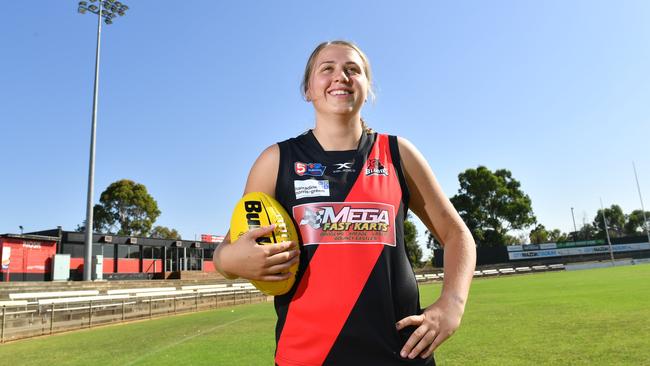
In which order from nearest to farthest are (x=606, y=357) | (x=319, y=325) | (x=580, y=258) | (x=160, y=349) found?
(x=319, y=325) → (x=606, y=357) → (x=160, y=349) → (x=580, y=258)

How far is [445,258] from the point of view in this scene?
1.92 meters

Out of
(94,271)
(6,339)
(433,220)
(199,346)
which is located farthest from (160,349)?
(94,271)

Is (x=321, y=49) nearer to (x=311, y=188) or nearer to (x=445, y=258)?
(x=311, y=188)

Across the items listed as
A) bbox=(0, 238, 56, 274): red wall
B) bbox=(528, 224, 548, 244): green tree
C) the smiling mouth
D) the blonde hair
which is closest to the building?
bbox=(0, 238, 56, 274): red wall

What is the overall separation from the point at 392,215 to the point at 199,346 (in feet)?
24.8

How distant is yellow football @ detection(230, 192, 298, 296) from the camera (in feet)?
5.45

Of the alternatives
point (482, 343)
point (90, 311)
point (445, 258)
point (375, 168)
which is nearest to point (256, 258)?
point (375, 168)

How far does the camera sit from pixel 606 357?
208 inches

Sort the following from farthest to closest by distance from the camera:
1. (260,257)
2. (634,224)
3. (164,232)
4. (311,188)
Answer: (634,224) < (164,232) < (311,188) < (260,257)

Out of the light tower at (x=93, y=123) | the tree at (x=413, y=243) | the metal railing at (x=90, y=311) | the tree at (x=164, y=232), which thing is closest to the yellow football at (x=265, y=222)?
the metal railing at (x=90, y=311)

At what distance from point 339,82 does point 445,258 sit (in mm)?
963

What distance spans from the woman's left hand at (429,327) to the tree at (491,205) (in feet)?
215

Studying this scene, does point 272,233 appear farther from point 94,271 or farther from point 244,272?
point 94,271

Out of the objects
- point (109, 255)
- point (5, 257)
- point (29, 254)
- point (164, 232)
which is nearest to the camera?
point (5, 257)
